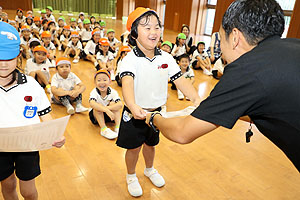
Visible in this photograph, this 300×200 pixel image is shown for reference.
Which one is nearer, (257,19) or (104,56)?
(257,19)

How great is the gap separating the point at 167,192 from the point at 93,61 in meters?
4.80

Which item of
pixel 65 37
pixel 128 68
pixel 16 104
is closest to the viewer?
pixel 16 104

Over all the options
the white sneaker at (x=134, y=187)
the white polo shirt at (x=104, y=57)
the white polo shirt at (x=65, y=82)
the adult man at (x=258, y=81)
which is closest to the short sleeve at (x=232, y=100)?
the adult man at (x=258, y=81)

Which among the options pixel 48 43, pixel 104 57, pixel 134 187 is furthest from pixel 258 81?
pixel 48 43

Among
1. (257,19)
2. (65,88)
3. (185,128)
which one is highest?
(257,19)

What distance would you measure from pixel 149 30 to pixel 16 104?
94 centimetres

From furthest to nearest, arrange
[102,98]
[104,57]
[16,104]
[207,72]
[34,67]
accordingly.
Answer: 1. [207,72]
2. [104,57]
3. [34,67]
4. [102,98]
5. [16,104]

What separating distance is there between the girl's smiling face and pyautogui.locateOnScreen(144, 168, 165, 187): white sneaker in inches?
46.3

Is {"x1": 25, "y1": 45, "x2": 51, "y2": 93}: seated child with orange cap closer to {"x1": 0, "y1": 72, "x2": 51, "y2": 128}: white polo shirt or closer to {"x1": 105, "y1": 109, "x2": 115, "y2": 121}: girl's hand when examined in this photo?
{"x1": 105, "y1": 109, "x2": 115, "y2": 121}: girl's hand

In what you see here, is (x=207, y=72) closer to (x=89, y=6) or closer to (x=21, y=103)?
(x=21, y=103)

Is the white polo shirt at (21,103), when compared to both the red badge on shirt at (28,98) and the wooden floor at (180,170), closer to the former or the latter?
the red badge on shirt at (28,98)

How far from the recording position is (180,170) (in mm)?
2324

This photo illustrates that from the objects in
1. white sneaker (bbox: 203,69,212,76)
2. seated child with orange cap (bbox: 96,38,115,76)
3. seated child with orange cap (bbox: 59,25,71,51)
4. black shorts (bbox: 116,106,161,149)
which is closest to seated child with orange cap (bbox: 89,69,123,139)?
black shorts (bbox: 116,106,161,149)

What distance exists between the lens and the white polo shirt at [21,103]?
128 centimetres
